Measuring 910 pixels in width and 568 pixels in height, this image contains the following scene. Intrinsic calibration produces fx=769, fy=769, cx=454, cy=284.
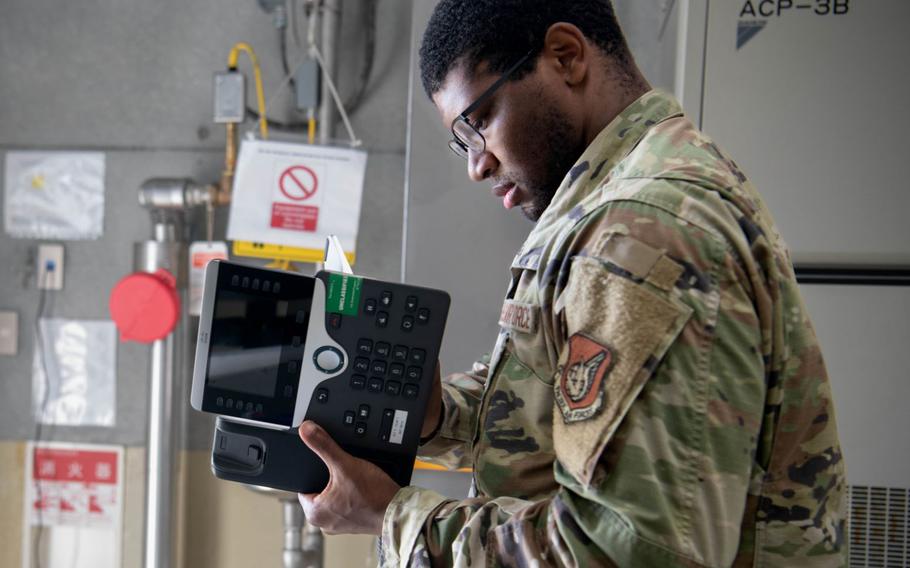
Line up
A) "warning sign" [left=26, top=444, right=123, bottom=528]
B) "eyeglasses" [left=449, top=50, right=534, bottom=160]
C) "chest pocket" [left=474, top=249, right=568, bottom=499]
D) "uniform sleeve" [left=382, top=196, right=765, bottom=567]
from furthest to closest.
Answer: "warning sign" [left=26, top=444, right=123, bottom=528] < "eyeglasses" [left=449, top=50, right=534, bottom=160] < "chest pocket" [left=474, top=249, right=568, bottom=499] < "uniform sleeve" [left=382, top=196, right=765, bottom=567]

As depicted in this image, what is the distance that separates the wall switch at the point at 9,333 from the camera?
1947mm

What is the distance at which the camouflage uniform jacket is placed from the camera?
0.54 meters

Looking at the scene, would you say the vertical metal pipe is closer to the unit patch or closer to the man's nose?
the man's nose

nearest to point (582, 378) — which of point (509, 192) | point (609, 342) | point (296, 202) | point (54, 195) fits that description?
point (609, 342)

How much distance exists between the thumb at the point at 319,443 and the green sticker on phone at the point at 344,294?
111mm

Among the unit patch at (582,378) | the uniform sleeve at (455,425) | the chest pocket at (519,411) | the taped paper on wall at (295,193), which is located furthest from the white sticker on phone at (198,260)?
the unit patch at (582,378)

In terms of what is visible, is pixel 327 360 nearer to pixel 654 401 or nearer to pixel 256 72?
pixel 654 401

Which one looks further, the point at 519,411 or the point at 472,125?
the point at 472,125

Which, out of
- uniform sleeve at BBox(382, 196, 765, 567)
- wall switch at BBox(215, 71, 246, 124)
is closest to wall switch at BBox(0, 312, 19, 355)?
wall switch at BBox(215, 71, 246, 124)

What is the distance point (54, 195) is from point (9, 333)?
370 millimetres

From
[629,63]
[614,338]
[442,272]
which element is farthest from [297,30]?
→ [614,338]

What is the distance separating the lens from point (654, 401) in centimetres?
54

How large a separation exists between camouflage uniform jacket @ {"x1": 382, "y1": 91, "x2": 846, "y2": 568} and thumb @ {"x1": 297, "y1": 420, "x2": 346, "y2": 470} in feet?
0.23

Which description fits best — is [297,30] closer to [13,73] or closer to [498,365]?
[13,73]
